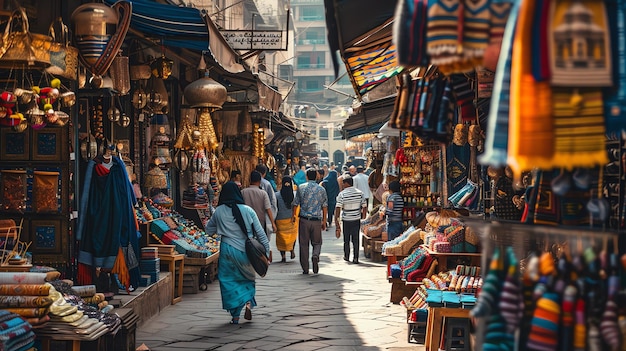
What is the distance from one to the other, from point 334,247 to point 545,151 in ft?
57.0

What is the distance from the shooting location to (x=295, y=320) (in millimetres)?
10250

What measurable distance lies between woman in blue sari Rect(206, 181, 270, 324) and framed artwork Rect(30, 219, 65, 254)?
6.04 ft

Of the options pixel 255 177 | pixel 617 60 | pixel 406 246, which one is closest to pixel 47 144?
pixel 406 246

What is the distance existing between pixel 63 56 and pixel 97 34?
0.35 m

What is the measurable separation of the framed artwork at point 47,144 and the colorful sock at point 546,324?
248 inches

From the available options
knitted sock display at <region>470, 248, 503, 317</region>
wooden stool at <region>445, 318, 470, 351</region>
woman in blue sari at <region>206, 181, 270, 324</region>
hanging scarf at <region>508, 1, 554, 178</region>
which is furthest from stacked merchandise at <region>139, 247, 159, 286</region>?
hanging scarf at <region>508, 1, 554, 178</region>

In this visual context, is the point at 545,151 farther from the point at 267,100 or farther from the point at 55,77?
the point at 267,100

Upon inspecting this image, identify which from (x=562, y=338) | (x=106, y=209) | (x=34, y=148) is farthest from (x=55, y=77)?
(x=562, y=338)

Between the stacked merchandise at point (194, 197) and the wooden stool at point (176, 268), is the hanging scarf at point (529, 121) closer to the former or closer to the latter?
the wooden stool at point (176, 268)

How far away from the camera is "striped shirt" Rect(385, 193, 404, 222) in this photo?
13781 millimetres

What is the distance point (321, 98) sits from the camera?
77.2m

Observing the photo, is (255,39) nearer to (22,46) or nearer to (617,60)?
(22,46)

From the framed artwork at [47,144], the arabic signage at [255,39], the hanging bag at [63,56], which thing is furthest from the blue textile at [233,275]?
the arabic signage at [255,39]

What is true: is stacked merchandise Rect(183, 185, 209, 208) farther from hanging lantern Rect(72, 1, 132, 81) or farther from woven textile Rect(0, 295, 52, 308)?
woven textile Rect(0, 295, 52, 308)
